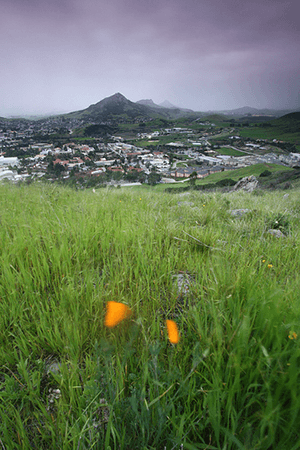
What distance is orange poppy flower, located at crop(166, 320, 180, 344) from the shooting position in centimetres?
105

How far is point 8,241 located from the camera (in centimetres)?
194

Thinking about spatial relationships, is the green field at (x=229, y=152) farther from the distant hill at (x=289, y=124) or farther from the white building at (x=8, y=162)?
the white building at (x=8, y=162)

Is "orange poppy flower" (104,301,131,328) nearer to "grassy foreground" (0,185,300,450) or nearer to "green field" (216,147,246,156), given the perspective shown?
"grassy foreground" (0,185,300,450)

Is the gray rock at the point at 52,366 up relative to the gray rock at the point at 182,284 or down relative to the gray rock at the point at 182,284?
down

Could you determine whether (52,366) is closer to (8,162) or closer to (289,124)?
(8,162)

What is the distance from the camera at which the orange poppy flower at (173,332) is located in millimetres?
1054

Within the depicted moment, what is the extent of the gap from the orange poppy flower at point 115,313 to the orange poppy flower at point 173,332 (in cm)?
25

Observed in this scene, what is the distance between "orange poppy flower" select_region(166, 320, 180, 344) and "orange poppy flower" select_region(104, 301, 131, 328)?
0.25 m

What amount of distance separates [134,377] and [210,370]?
0.33 metres

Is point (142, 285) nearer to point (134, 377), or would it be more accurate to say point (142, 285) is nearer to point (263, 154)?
point (134, 377)

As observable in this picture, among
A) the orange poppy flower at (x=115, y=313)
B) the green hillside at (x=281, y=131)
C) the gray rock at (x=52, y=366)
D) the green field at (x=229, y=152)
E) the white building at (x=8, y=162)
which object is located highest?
the green hillside at (x=281, y=131)

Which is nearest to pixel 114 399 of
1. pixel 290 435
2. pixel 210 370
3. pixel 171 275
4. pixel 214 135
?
pixel 210 370

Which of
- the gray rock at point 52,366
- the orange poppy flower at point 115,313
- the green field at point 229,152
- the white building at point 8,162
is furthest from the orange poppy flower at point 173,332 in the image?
the green field at point 229,152

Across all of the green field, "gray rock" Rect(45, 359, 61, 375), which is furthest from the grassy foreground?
the green field
